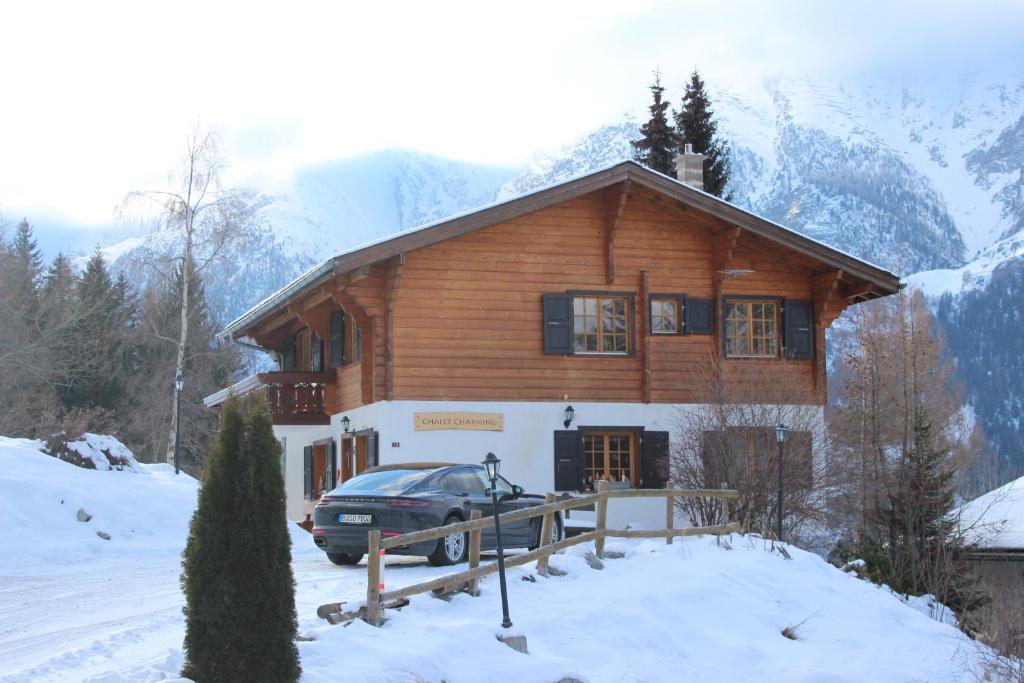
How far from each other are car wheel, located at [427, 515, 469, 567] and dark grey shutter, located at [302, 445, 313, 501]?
46.2ft

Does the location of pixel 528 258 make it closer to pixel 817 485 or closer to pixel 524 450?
pixel 524 450

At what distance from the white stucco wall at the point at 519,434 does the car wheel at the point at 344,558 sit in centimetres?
627

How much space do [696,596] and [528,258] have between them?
36.9 ft

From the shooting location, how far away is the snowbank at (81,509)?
21219 mm

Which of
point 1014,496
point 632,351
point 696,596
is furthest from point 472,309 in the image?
point 1014,496

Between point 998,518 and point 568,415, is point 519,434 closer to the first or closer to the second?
point 568,415

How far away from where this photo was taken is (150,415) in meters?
50.6

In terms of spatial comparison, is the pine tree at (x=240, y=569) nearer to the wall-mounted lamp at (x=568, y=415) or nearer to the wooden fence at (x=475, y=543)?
the wooden fence at (x=475, y=543)

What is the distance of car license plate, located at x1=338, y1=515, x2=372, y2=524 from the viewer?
17109 mm

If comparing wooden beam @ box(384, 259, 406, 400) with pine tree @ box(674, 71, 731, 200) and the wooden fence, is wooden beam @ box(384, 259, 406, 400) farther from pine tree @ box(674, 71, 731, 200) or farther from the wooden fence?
pine tree @ box(674, 71, 731, 200)

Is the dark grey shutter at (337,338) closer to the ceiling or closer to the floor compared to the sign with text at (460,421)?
closer to the ceiling

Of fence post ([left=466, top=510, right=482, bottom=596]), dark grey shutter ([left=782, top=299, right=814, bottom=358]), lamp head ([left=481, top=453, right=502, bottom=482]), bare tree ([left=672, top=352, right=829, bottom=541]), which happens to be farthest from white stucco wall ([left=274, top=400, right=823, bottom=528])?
lamp head ([left=481, top=453, right=502, bottom=482])

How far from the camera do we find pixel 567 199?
1034 inches

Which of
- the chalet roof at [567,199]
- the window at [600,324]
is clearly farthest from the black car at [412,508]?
the window at [600,324]
